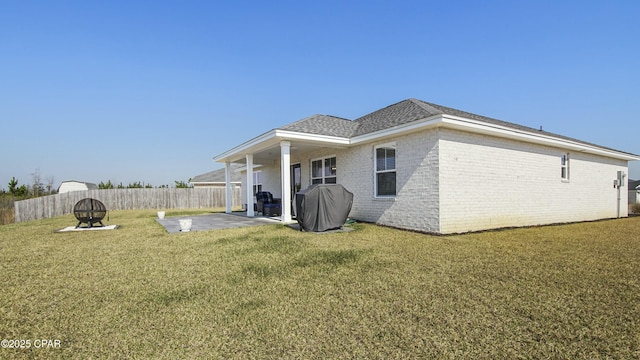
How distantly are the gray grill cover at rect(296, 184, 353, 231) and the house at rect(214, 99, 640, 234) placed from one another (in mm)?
1636

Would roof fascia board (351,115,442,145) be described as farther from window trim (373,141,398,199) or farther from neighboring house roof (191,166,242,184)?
neighboring house roof (191,166,242,184)

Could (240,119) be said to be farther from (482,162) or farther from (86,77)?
(482,162)

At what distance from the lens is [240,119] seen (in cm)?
1748

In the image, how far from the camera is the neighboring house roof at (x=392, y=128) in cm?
778

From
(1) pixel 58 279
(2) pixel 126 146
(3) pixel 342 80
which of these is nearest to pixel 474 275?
(1) pixel 58 279

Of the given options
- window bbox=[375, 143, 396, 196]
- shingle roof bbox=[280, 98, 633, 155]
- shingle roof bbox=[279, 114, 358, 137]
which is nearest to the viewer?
shingle roof bbox=[280, 98, 633, 155]

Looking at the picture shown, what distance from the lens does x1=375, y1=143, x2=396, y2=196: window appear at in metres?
9.18

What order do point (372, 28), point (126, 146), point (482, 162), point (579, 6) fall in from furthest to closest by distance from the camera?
1. point (126, 146)
2. point (372, 28)
3. point (482, 162)
4. point (579, 6)

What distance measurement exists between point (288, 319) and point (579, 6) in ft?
36.6

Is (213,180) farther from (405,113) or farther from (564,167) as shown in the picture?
(564,167)

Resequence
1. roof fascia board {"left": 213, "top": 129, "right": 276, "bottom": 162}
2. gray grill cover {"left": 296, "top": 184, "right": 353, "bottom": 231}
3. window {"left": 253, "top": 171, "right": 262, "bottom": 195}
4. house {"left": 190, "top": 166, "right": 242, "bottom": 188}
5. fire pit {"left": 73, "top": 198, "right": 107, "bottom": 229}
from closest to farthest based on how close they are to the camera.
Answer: gray grill cover {"left": 296, "top": 184, "right": 353, "bottom": 231}, fire pit {"left": 73, "top": 198, "right": 107, "bottom": 229}, roof fascia board {"left": 213, "top": 129, "right": 276, "bottom": 162}, window {"left": 253, "top": 171, "right": 262, "bottom": 195}, house {"left": 190, "top": 166, "right": 242, "bottom": 188}

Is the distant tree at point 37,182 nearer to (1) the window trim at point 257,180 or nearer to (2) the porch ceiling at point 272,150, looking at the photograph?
(1) the window trim at point 257,180

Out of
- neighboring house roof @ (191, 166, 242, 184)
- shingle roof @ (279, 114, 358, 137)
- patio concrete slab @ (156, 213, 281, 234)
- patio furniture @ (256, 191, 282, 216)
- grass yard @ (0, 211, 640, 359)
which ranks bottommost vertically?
patio concrete slab @ (156, 213, 281, 234)

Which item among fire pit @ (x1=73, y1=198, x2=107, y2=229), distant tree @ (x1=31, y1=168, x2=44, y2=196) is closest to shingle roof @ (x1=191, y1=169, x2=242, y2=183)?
→ distant tree @ (x1=31, y1=168, x2=44, y2=196)
